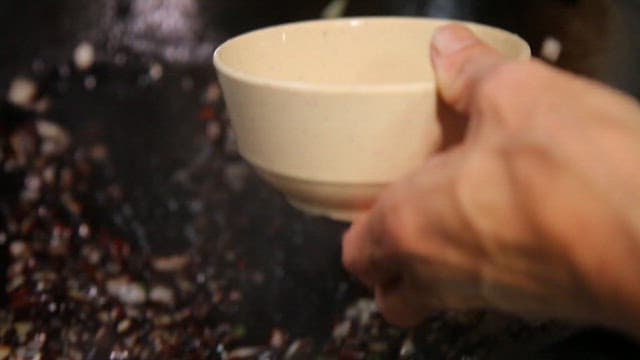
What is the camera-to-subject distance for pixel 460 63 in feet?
1.62

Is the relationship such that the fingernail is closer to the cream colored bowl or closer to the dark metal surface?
the cream colored bowl

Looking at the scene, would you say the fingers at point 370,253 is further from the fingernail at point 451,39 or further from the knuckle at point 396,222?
the fingernail at point 451,39

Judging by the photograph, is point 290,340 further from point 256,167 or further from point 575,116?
point 575,116

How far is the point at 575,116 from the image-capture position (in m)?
0.37

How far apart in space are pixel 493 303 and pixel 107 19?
0.80m

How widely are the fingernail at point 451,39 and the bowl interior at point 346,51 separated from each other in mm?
108

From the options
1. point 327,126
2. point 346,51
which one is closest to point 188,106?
point 346,51

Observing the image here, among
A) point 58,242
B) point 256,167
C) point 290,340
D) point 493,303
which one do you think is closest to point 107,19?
point 58,242

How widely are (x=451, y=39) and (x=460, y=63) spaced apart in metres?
0.03

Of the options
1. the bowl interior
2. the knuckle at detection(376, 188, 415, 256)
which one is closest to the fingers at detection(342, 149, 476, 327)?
the knuckle at detection(376, 188, 415, 256)

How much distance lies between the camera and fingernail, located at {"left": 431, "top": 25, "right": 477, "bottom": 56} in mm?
510

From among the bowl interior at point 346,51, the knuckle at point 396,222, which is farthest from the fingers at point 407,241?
the bowl interior at point 346,51

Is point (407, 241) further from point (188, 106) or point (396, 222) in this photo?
point (188, 106)

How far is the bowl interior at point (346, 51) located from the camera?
2.11 ft
